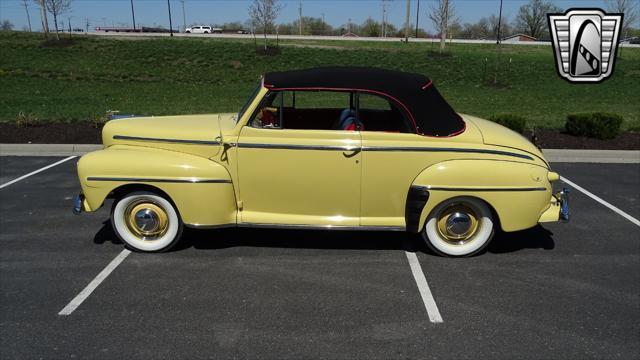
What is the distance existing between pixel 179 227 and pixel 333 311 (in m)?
1.94

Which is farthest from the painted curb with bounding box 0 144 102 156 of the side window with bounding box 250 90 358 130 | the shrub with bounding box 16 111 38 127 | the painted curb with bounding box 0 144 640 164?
the side window with bounding box 250 90 358 130

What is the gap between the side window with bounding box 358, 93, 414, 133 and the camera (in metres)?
4.83

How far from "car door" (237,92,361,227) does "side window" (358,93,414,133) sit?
0.39 metres

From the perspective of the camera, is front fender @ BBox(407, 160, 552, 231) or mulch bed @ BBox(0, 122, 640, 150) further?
mulch bed @ BBox(0, 122, 640, 150)

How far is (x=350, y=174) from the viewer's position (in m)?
4.75

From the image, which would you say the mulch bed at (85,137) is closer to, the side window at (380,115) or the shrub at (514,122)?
the shrub at (514,122)

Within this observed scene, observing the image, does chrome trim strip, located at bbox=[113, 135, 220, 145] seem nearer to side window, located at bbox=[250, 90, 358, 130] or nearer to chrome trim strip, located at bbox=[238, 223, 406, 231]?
side window, located at bbox=[250, 90, 358, 130]

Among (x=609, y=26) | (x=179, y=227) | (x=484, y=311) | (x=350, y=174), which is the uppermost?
(x=609, y=26)

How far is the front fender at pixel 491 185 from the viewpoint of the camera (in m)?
4.69

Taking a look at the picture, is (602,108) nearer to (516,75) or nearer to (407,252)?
(516,75)

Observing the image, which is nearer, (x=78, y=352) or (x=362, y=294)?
(x=78, y=352)

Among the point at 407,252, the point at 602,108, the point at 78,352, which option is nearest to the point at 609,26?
the point at 602,108

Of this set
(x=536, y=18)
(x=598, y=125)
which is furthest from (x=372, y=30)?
(x=598, y=125)

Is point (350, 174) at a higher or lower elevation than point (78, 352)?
higher
